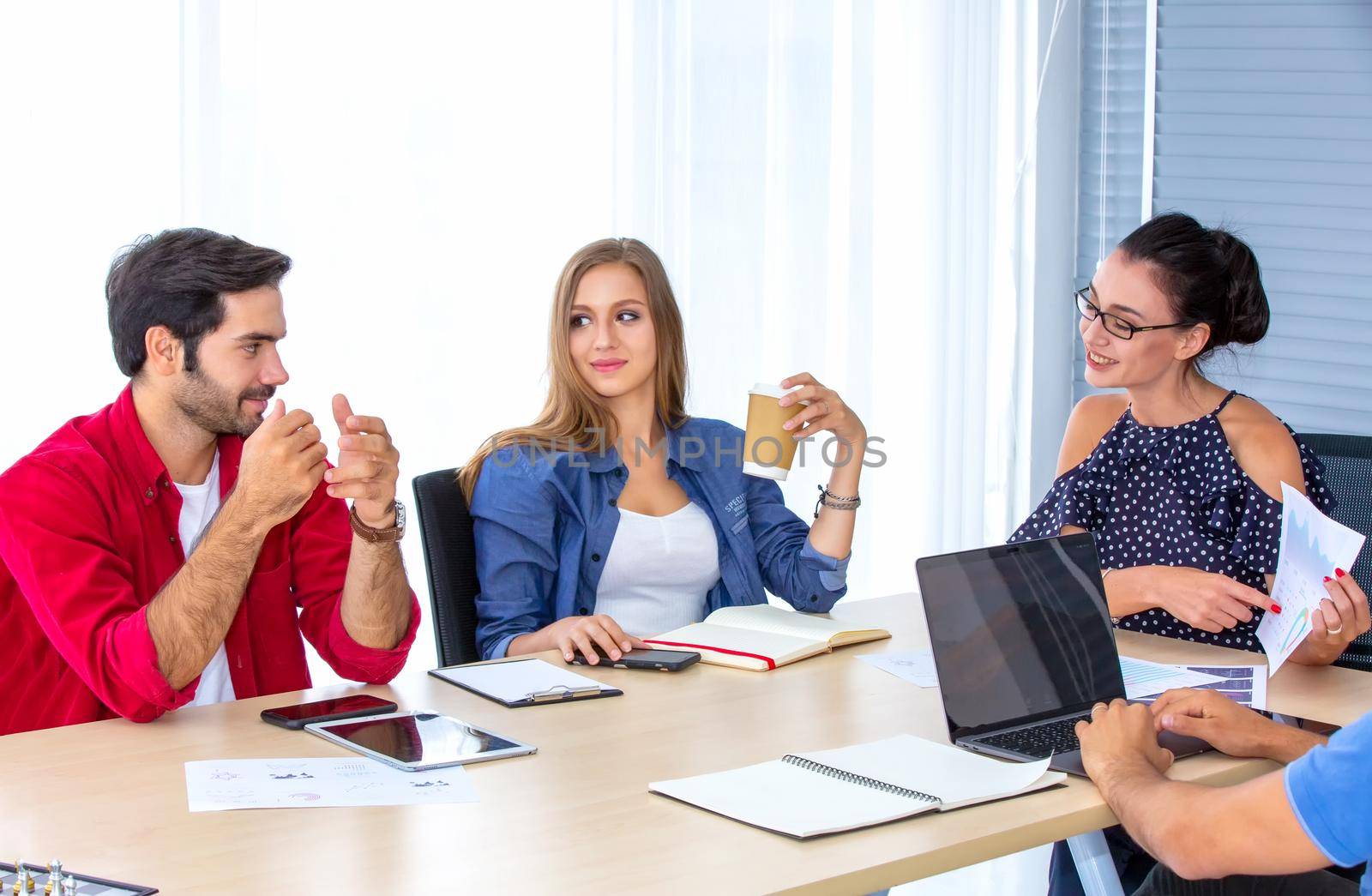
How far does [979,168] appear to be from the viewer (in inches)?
143

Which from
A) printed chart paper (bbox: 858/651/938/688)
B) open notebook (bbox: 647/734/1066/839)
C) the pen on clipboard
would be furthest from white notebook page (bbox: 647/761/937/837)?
printed chart paper (bbox: 858/651/938/688)

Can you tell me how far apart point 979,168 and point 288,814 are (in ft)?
9.31

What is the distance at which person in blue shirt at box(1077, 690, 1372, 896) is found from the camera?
1.11m

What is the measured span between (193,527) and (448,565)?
0.37 metres

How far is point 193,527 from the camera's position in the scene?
1.90m

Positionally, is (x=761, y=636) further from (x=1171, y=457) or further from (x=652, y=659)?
(x=1171, y=457)

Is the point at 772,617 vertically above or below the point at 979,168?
below

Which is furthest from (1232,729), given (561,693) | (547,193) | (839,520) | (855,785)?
(547,193)

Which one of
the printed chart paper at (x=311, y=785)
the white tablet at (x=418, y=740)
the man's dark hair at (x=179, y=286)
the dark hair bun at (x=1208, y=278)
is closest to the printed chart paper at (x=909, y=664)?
the white tablet at (x=418, y=740)

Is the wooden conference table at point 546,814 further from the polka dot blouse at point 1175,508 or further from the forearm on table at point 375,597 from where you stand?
the polka dot blouse at point 1175,508

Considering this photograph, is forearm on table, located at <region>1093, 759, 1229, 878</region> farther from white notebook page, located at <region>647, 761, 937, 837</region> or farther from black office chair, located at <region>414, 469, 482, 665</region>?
black office chair, located at <region>414, 469, 482, 665</region>

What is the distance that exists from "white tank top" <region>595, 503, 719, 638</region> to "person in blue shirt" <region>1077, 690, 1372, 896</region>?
84cm

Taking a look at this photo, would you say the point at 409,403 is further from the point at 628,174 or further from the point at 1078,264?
the point at 1078,264

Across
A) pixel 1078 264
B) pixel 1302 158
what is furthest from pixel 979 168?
pixel 1302 158
